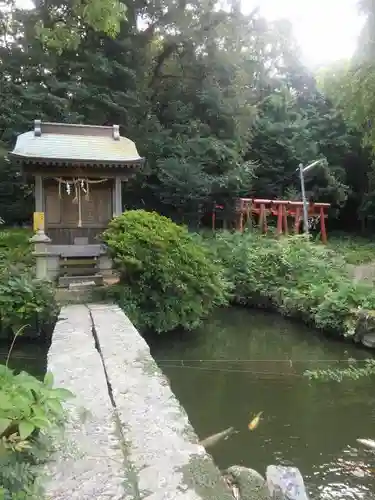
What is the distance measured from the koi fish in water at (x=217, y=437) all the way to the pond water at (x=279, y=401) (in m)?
0.06

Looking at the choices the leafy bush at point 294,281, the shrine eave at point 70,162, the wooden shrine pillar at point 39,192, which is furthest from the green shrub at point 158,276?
the wooden shrine pillar at point 39,192

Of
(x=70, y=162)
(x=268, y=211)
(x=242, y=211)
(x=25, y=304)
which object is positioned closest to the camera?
(x=25, y=304)

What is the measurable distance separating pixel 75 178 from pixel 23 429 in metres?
9.60

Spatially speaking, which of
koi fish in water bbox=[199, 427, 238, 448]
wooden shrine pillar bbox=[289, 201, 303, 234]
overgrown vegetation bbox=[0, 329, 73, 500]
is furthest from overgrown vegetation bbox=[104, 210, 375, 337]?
wooden shrine pillar bbox=[289, 201, 303, 234]

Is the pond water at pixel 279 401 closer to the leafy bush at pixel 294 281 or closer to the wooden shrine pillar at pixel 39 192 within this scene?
the leafy bush at pixel 294 281

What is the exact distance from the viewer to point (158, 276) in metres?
8.11

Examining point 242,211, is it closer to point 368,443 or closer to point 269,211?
point 269,211

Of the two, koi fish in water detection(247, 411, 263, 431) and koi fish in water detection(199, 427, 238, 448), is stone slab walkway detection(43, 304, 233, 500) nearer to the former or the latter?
koi fish in water detection(199, 427, 238, 448)

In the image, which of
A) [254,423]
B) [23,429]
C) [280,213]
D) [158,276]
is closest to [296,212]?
[280,213]

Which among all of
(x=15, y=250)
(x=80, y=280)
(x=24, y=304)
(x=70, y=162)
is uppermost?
(x=70, y=162)

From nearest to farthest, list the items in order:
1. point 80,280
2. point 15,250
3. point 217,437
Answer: point 217,437 → point 80,280 → point 15,250

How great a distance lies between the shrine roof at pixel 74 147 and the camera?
34.2ft

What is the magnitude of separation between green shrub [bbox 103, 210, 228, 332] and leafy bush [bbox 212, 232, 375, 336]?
2.50 metres

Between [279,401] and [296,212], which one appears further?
[296,212]
